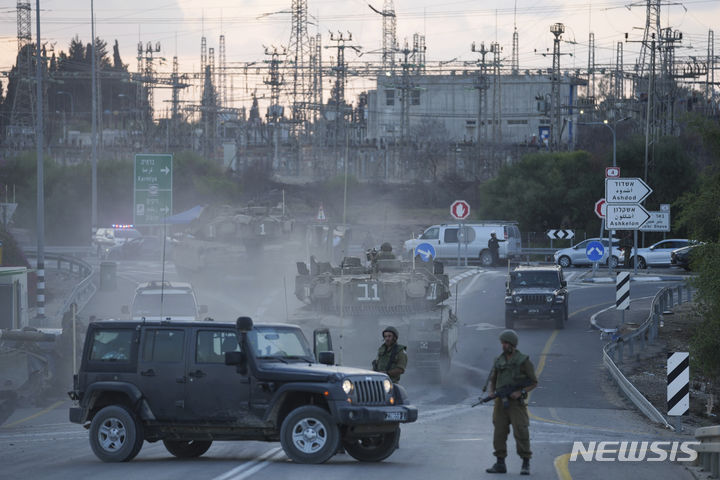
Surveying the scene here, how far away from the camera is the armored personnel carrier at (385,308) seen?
76.7 feet

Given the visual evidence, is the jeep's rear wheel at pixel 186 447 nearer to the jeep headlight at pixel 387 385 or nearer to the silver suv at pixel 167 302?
the jeep headlight at pixel 387 385

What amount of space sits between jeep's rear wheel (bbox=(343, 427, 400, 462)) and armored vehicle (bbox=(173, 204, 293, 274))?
2753 centimetres

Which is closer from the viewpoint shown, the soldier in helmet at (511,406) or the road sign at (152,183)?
A: the soldier in helmet at (511,406)

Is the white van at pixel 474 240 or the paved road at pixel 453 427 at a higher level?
the white van at pixel 474 240

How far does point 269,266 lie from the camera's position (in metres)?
41.2

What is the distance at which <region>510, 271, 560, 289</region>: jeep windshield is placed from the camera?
111 ft

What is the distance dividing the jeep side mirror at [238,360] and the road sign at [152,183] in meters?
19.9

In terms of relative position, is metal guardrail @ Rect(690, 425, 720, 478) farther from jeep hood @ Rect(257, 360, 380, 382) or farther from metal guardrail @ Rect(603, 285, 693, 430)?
metal guardrail @ Rect(603, 285, 693, 430)

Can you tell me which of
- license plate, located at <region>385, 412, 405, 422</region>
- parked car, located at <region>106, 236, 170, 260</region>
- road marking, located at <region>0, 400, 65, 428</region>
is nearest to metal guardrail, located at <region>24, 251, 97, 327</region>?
parked car, located at <region>106, 236, 170, 260</region>

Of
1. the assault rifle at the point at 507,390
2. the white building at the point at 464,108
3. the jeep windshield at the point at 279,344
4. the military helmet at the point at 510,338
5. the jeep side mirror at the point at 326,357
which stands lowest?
the assault rifle at the point at 507,390

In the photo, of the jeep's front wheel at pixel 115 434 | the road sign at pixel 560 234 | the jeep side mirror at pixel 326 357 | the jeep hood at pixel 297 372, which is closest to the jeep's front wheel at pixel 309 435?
the jeep hood at pixel 297 372

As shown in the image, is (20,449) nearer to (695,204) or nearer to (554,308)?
(695,204)

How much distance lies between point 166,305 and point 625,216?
1469cm

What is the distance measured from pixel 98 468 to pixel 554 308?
22.6m
